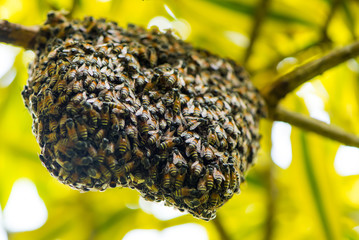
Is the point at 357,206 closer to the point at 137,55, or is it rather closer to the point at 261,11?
the point at 261,11

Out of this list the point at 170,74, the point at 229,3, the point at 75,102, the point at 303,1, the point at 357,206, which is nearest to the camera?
the point at 75,102

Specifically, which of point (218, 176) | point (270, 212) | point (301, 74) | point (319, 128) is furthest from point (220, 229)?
point (218, 176)

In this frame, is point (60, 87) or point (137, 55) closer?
point (60, 87)

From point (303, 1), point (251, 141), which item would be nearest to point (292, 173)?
Result: point (251, 141)

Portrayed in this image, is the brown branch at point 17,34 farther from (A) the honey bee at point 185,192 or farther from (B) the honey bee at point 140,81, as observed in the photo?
(A) the honey bee at point 185,192

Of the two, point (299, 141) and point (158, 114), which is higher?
point (158, 114)

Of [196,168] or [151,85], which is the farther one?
[151,85]

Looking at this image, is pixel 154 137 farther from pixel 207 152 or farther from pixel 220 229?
pixel 220 229
